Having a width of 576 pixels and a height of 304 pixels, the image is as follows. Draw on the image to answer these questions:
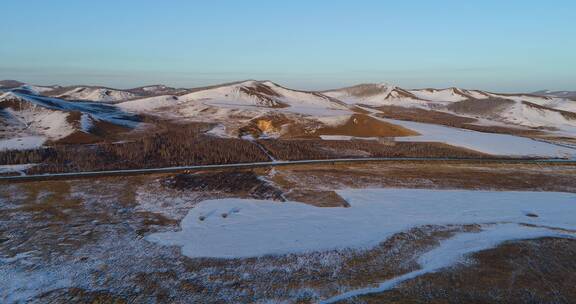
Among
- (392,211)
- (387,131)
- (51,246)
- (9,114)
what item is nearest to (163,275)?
(51,246)

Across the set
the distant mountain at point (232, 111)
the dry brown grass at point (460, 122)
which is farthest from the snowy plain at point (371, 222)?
the dry brown grass at point (460, 122)

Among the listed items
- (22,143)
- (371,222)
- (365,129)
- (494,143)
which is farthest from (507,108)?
(22,143)

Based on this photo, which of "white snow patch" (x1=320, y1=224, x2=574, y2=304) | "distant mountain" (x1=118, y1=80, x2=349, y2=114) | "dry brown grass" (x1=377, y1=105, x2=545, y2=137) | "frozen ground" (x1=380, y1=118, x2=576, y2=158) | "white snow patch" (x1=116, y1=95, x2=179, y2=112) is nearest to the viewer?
"white snow patch" (x1=320, y1=224, x2=574, y2=304)

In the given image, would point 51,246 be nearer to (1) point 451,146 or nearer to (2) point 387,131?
(1) point 451,146

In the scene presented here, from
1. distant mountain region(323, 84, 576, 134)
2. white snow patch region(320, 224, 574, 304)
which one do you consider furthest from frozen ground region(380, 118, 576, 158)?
distant mountain region(323, 84, 576, 134)

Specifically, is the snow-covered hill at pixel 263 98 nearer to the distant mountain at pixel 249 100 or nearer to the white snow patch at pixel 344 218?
the distant mountain at pixel 249 100

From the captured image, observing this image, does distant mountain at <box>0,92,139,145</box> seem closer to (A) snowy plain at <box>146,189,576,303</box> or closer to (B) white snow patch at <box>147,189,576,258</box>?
(B) white snow patch at <box>147,189,576,258</box>

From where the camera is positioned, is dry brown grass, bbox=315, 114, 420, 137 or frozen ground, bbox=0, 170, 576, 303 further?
dry brown grass, bbox=315, 114, 420, 137

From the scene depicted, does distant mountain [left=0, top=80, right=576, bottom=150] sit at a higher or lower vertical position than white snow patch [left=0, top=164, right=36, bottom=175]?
higher

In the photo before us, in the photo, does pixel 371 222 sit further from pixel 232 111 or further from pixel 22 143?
pixel 232 111

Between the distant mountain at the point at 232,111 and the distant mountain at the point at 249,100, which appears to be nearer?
the distant mountain at the point at 232,111
